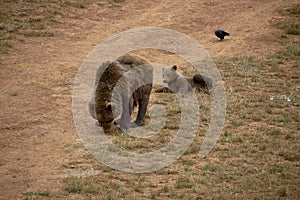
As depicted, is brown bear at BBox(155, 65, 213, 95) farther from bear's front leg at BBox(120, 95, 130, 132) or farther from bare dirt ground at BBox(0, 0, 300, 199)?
bear's front leg at BBox(120, 95, 130, 132)

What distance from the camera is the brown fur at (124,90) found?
25.7 ft

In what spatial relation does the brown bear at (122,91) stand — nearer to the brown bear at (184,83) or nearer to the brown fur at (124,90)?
the brown fur at (124,90)

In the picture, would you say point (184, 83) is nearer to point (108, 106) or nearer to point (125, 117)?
point (125, 117)

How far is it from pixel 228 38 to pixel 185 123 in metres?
Answer: 5.90

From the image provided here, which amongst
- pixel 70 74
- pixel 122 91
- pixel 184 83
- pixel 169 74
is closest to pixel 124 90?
pixel 122 91

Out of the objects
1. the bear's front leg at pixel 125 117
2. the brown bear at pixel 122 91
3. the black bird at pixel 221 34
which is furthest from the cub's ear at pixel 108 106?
the black bird at pixel 221 34

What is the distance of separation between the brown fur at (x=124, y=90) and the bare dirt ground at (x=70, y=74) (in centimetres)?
70

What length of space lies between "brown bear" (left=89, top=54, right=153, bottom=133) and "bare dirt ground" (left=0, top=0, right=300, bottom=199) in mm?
674

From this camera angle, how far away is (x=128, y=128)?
8.46 m

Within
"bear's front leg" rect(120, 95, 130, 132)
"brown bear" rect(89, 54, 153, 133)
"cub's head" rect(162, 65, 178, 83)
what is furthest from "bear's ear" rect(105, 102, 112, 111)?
"cub's head" rect(162, 65, 178, 83)

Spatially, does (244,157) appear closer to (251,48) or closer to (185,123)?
(185,123)

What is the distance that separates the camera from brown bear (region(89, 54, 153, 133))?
7844 mm

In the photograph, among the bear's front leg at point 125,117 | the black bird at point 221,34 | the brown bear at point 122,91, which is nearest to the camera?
the brown bear at point 122,91

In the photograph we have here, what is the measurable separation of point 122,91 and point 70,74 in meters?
3.37
